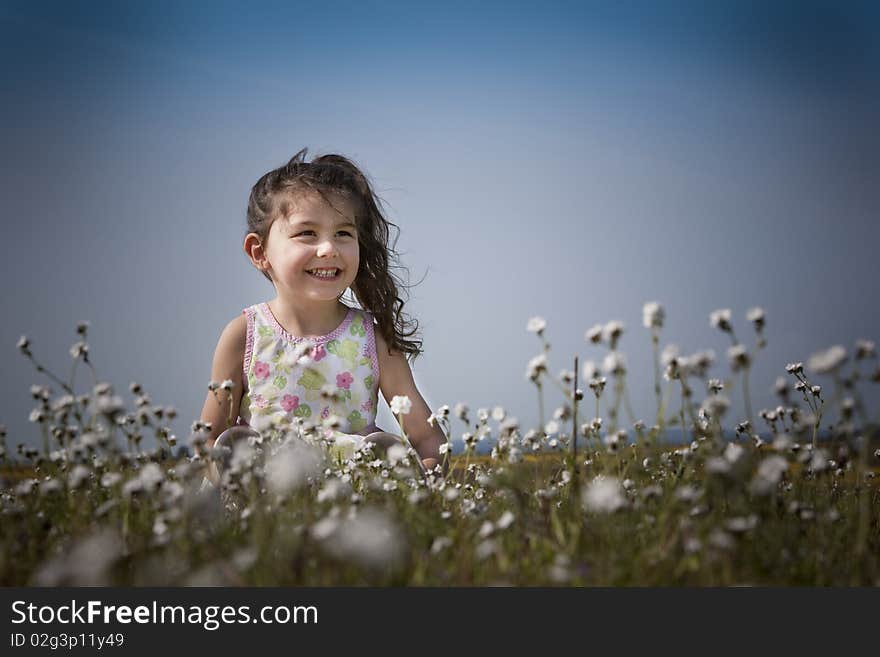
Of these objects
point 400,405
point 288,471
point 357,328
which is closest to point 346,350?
point 357,328

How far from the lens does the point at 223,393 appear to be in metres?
3.79

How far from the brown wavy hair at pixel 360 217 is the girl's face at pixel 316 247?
63 millimetres

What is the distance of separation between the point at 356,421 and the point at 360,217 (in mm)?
1081

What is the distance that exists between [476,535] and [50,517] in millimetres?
1190

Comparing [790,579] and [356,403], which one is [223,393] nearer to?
[356,403]

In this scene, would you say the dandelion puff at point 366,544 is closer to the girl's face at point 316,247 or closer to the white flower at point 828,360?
the white flower at point 828,360

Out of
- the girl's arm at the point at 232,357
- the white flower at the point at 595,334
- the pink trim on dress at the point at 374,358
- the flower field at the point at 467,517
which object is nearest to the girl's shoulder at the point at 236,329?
the girl's arm at the point at 232,357

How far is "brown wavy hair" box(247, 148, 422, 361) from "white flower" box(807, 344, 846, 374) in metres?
2.71

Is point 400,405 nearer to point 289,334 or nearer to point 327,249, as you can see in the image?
point 327,249

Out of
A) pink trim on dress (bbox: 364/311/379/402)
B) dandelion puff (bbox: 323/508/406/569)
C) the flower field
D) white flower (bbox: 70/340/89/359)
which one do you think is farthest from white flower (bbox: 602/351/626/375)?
pink trim on dress (bbox: 364/311/379/402)

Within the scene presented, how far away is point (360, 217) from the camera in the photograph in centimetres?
417

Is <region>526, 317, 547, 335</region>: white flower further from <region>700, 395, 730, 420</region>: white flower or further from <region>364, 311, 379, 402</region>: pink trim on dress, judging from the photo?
<region>364, 311, 379, 402</region>: pink trim on dress

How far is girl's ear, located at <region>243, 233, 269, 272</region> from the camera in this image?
4195mm

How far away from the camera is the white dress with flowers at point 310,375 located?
13.3 feet
